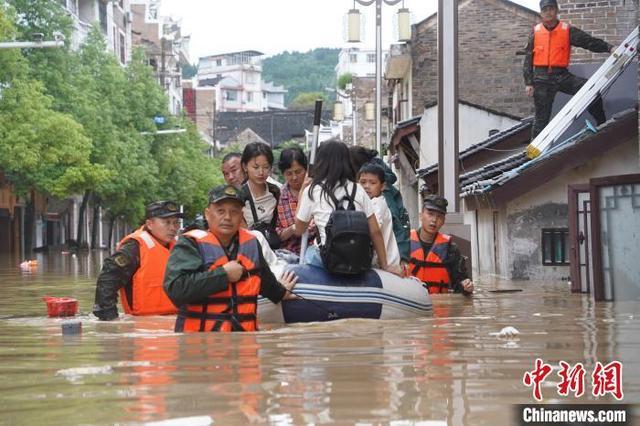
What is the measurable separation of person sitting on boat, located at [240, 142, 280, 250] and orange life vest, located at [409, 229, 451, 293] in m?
2.69

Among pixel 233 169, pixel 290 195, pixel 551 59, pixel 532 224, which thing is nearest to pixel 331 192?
pixel 290 195

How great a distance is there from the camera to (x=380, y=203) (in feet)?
36.1

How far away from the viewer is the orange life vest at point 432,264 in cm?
1429

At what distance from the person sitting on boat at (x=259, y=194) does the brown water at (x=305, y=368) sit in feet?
4.21

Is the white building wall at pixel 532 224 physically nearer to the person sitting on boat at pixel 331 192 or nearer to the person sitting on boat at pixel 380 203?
the person sitting on boat at pixel 380 203

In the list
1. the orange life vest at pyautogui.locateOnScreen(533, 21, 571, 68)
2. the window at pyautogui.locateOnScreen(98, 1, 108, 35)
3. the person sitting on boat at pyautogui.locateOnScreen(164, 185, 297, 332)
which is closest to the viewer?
the person sitting on boat at pyautogui.locateOnScreen(164, 185, 297, 332)

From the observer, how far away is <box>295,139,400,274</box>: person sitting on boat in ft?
34.4

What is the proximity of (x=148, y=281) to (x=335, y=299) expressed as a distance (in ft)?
5.83

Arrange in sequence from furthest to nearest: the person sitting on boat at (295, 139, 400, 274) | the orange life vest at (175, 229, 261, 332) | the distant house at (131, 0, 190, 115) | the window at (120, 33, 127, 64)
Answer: the distant house at (131, 0, 190, 115)
the window at (120, 33, 127, 64)
the person sitting on boat at (295, 139, 400, 274)
the orange life vest at (175, 229, 261, 332)

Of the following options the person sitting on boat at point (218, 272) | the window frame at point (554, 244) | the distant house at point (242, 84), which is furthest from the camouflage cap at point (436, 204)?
the distant house at point (242, 84)

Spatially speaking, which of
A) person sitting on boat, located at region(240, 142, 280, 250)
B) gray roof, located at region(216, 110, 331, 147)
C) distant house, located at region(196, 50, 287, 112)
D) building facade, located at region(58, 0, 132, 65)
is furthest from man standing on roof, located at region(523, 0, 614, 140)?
distant house, located at region(196, 50, 287, 112)

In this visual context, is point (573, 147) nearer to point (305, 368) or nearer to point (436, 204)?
point (436, 204)

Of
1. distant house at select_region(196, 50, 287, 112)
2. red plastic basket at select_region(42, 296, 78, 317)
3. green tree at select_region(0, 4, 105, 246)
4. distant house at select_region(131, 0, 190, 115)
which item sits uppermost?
distant house at select_region(196, 50, 287, 112)

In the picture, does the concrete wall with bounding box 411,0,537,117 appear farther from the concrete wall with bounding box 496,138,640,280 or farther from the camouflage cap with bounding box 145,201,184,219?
the camouflage cap with bounding box 145,201,184,219
